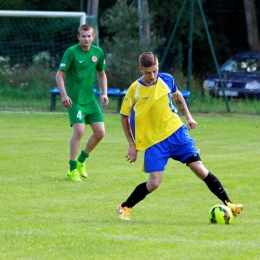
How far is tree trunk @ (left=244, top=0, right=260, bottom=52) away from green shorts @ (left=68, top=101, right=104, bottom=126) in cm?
1356

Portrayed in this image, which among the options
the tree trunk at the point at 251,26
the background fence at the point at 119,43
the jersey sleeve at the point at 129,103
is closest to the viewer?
the jersey sleeve at the point at 129,103

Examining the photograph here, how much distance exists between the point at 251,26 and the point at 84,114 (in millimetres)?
14074

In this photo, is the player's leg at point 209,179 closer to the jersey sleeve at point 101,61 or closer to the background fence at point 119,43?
the jersey sleeve at point 101,61

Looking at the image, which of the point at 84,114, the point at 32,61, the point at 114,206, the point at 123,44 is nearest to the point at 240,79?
the point at 123,44

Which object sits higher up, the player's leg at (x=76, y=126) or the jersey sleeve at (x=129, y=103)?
the jersey sleeve at (x=129, y=103)

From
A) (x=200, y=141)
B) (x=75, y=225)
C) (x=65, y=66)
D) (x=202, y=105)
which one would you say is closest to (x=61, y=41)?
(x=202, y=105)

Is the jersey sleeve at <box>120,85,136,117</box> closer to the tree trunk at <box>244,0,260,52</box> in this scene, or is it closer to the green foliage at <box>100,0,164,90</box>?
the green foliage at <box>100,0,164,90</box>

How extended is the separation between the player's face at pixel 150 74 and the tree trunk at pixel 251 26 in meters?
16.0

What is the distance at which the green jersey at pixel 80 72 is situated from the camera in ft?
32.0

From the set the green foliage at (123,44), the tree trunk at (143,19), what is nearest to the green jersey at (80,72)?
the green foliage at (123,44)

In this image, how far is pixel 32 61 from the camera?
20219 mm

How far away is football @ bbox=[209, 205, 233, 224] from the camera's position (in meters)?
6.84

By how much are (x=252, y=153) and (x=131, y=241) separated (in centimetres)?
670

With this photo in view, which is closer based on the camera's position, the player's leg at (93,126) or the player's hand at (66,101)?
the player's hand at (66,101)
